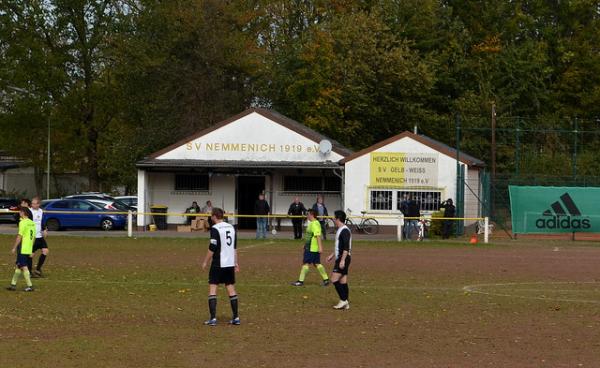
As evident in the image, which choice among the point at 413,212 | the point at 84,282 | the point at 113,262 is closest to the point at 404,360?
the point at 84,282

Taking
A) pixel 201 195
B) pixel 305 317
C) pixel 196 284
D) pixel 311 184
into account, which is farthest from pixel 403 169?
pixel 305 317

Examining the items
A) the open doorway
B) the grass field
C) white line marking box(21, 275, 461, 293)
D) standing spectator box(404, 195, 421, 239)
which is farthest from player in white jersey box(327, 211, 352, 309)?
the open doorway

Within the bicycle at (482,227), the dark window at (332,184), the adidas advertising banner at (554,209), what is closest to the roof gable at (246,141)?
the dark window at (332,184)

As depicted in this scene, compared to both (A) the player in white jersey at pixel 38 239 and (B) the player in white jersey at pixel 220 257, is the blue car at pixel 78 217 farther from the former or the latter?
(B) the player in white jersey at pixel 220 257

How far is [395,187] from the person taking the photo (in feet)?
148

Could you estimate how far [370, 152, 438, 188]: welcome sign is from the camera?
146 feet

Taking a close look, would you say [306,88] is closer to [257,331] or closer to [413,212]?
[413,212]

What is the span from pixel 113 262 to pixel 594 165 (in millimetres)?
24509

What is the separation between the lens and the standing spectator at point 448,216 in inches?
1612

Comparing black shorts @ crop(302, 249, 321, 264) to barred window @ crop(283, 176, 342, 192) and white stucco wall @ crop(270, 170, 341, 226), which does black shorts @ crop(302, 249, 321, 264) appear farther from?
barred window @ crop(283, 176, 342, 192)

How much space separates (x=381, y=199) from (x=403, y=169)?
1.78 meters

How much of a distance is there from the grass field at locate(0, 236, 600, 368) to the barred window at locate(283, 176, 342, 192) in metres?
19.4

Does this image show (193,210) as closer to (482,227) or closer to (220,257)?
(482,227)

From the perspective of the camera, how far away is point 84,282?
21984 millimetres
